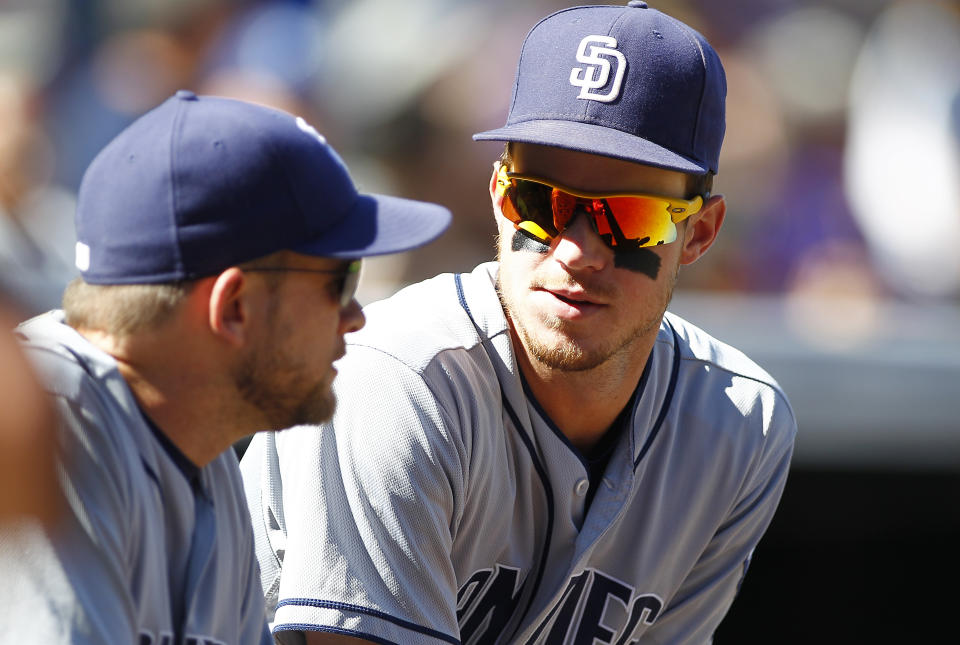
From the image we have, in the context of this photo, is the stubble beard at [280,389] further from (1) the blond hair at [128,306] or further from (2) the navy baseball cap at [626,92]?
(2) the navy baseball cap at [626,92]

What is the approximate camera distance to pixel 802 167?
4875 millimetres

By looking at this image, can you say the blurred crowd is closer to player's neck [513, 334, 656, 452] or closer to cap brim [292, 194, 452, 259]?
player's neck [513, 334, 656, 452]

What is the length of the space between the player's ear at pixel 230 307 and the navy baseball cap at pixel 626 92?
2.56 ft

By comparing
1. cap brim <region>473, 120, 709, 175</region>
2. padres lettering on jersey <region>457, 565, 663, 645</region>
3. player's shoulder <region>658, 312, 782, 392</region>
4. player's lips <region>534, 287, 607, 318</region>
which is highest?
cap brim <region>473, 120, 709, 175</region>

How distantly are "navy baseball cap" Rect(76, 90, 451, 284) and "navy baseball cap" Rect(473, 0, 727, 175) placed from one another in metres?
0.63

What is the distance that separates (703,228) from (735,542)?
0.68 m

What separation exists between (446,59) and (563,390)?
260 cm

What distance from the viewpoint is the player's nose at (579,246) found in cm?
233

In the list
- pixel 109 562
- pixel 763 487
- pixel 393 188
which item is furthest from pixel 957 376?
pixel 109 562

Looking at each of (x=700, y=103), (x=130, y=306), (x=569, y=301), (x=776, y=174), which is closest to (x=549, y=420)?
(x=569, y=301)

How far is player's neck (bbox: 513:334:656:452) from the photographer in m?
2.41

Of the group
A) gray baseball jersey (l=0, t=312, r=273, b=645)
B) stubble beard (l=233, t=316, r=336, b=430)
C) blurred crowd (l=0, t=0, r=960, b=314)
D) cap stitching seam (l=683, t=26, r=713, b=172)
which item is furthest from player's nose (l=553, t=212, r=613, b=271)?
blurred crowd (l=0, t=0, r=960, b=314)

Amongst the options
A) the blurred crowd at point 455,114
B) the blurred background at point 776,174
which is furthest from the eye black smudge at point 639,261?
the blurred crowd at point 455,114

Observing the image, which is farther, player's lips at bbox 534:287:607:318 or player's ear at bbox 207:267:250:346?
→ player's lips at bbox 534:287:607:318
